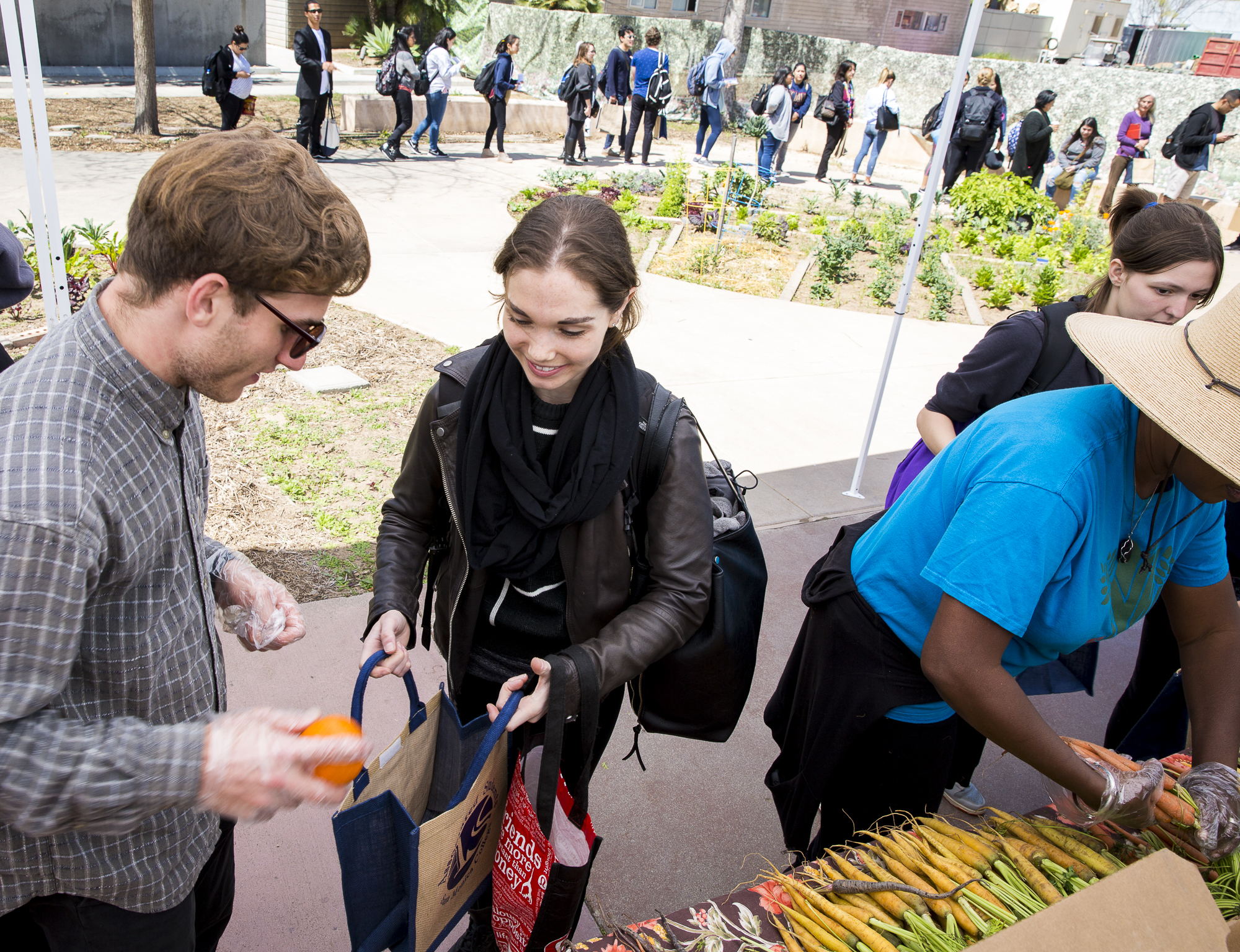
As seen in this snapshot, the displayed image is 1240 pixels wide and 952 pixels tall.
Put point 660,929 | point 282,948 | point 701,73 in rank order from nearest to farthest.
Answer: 1. point 660,929
2. point 282,948
3. point 701,73

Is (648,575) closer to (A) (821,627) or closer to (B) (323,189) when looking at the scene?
(A) (821,627)

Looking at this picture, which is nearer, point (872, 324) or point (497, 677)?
point (497, 677)

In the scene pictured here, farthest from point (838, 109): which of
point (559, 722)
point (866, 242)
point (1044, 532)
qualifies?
point (559, 722)

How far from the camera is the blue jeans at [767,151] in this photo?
43.6ft

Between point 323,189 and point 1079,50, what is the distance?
4584 centimetres

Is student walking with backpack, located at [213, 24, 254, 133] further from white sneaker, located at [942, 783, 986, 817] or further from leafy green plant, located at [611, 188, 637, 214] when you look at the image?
white sneaker, located at [942, 783, 986, 817]

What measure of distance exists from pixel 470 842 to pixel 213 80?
1165cm

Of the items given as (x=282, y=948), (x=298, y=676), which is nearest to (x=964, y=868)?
(x=282, y=948)

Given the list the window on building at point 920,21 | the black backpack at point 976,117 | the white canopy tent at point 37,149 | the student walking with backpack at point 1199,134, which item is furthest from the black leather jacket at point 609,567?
the window on building at point 920,21

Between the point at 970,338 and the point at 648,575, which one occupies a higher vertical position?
the point at 648,575

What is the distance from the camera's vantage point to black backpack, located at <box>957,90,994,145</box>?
1225 cm

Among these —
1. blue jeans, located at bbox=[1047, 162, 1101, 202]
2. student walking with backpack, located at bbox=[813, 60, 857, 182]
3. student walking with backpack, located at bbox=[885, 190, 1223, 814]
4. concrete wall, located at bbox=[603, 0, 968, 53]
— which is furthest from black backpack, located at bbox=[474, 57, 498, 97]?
concrete wall, located at bbox=[603, 0, 968, 53]

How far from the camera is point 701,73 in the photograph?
14.5 metres

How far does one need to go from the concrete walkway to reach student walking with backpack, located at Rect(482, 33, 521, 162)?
36.9 feet
